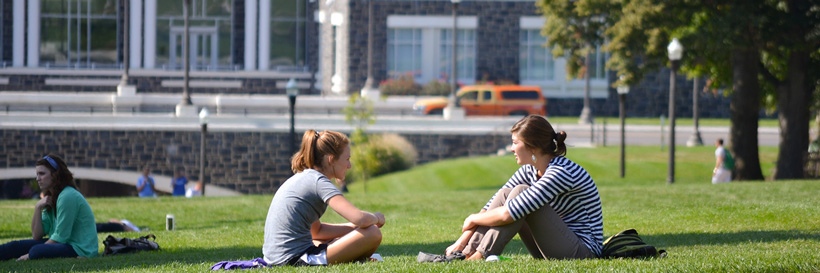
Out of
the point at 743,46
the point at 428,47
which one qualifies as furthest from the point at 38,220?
the point at 428,47

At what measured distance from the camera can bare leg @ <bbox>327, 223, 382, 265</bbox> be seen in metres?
6.46

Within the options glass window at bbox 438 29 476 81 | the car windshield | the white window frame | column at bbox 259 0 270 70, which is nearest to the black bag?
the car windshield

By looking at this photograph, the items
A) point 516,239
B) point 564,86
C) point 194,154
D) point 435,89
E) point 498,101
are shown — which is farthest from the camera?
point 564,86

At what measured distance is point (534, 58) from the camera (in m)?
40.9

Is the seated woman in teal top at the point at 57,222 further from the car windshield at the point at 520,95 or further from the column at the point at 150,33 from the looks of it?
the column at the point at 150,33

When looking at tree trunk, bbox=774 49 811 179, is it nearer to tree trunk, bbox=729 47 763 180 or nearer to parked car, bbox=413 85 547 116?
tree trunk, bbox=729 47 763 180

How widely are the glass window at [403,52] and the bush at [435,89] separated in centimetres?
163

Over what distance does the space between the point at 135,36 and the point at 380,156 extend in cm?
1801

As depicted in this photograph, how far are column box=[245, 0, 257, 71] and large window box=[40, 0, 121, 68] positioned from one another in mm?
5820

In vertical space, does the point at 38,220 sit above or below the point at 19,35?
below

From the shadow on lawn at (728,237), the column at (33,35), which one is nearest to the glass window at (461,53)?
the column at (33,35)

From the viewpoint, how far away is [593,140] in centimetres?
3066

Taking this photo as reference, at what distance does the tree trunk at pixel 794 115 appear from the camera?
65.5 feet

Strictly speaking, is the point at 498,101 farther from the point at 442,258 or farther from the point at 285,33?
the point at 442,258
